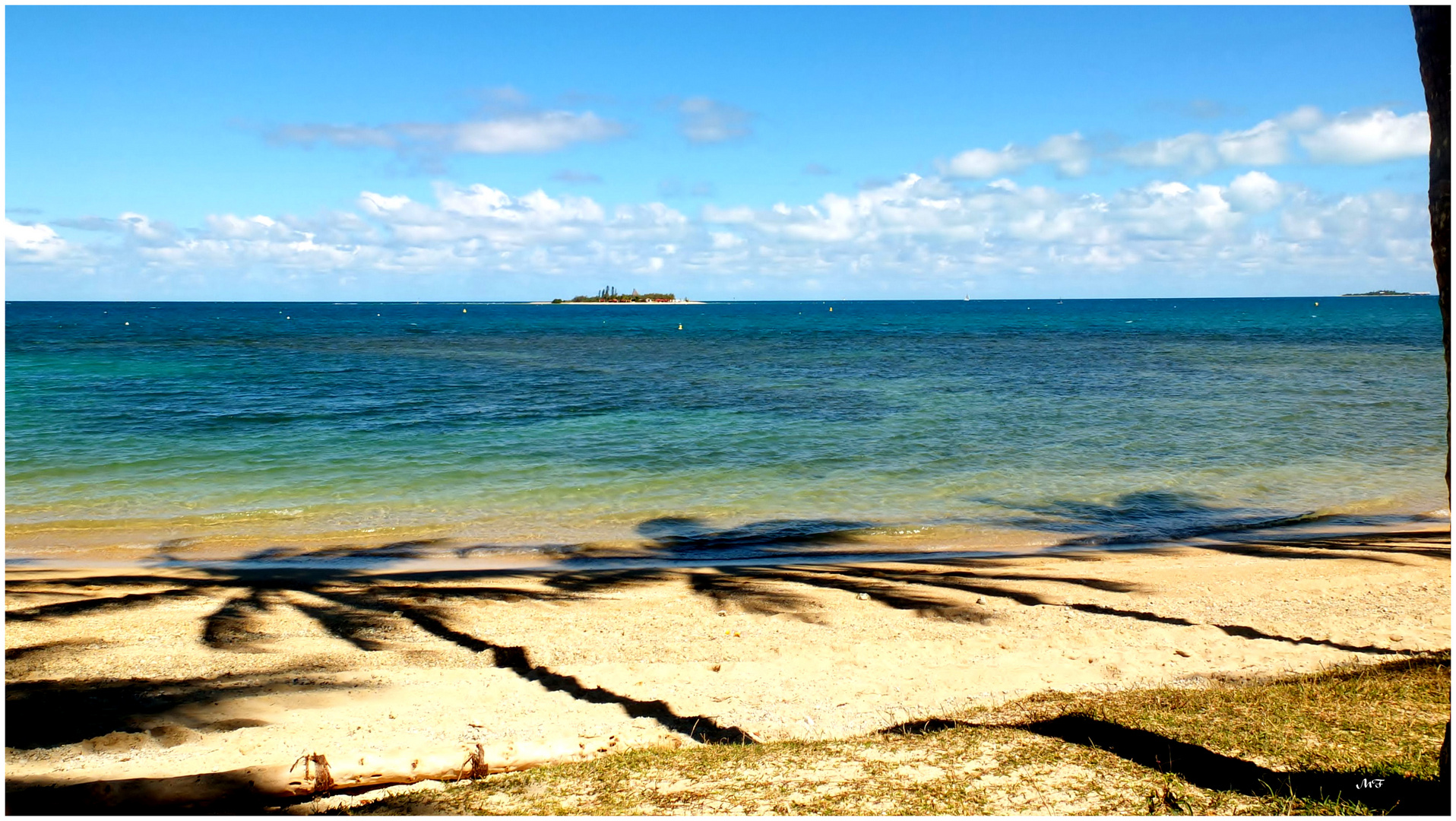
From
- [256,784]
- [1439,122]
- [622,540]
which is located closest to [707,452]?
[622,540]

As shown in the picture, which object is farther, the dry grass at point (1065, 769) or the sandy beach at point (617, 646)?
the sandy beach at point (617, 646)

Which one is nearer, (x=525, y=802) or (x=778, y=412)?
(x=525, y=802)

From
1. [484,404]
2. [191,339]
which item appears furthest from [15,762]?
[191,339]

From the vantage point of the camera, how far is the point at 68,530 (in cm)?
1281

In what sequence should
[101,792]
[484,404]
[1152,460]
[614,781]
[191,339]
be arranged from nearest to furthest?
[101,792] < [614,781] < [1152,460] < [484,404] < [191,339]

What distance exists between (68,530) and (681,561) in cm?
871

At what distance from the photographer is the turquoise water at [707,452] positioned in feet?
43.7

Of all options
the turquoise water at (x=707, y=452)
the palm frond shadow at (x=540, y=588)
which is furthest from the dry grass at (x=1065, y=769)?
the turquoise water at (x=707, y=452)

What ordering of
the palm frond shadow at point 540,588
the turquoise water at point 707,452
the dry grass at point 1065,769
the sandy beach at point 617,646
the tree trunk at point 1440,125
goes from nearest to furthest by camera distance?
1. the tree trunk at point 1440,125
2. the dry grass at point 1065,769
3. the sandy beach at point 617,646
4. the palm frond shadow at point 540,588
5. the turquoise water at point 707,452

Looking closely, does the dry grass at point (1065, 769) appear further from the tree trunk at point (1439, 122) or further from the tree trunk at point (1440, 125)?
the tree trunk at point (1439, 122)

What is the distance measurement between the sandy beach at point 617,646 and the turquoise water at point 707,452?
3.13 metres

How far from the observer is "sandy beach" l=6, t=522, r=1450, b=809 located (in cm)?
544

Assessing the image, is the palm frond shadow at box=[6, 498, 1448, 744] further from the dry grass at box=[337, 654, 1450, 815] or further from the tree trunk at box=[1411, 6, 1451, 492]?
the tree trunk at box=[1411, 6, 1451, 492]

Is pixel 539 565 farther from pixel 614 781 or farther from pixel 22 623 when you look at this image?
pixel 614 781
